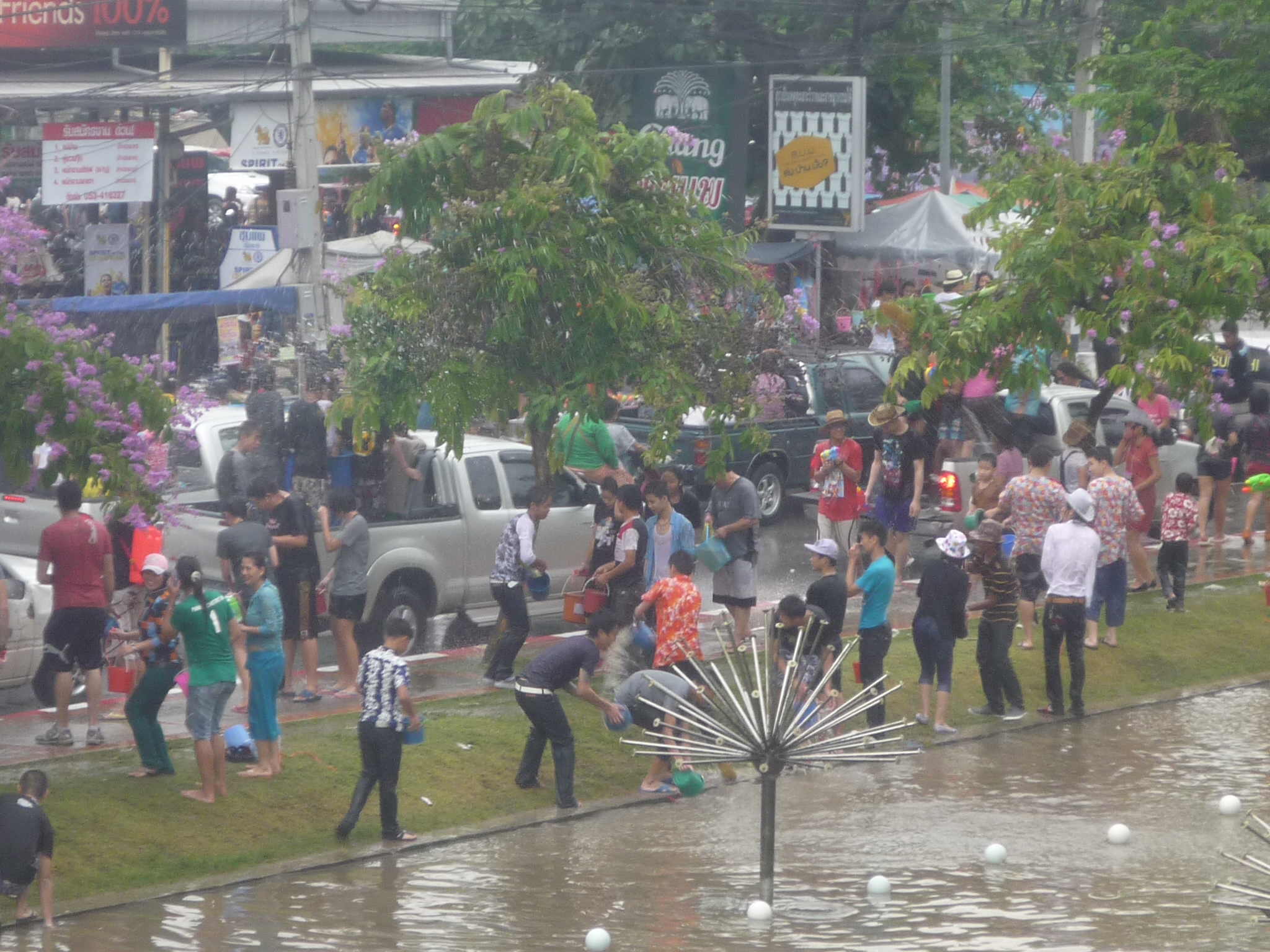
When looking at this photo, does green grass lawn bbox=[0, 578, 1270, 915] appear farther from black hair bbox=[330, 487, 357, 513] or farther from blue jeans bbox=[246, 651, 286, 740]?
black hair bbox=[330, 487, 357, 513]

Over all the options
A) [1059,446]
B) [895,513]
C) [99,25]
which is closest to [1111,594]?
[895,513]

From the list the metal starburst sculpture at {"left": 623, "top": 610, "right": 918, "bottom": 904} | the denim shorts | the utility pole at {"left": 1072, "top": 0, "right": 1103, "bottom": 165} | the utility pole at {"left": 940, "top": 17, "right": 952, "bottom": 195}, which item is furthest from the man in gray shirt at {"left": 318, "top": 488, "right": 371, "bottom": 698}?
the utility pole at {"left": 940, "top": 17, "right": 952, "bottom": 195}

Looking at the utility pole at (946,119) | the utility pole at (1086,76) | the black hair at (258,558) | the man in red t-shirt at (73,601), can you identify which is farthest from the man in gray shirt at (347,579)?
the utility pole at (946,119)

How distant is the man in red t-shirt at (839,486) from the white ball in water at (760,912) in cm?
790

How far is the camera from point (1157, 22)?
18578 millimetres

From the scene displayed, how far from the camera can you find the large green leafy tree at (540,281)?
1297 cm

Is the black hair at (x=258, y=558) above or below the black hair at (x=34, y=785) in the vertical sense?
above

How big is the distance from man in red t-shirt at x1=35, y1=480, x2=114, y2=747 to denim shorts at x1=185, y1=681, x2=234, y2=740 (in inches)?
58.3

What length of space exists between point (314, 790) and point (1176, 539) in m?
8.86

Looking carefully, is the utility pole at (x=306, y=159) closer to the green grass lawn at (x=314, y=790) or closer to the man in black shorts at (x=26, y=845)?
the green grass lawn at (x=314, y=790)

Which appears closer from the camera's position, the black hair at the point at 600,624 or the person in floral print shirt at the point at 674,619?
the black hair at the point at 600,624

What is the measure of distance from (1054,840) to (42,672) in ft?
23.4

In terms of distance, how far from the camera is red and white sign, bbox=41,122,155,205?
29.5m

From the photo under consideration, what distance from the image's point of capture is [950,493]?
18.7 m
